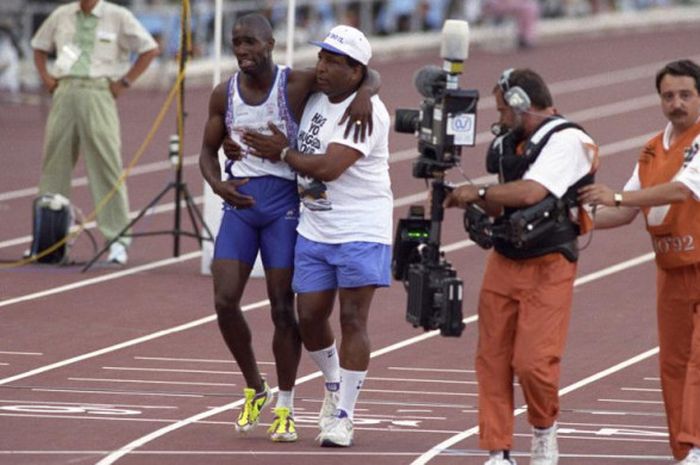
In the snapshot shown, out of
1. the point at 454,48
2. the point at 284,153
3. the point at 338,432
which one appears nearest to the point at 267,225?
the point at 284,153

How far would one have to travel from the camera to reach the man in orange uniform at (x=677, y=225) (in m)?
10.7

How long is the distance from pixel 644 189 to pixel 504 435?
141 centimetres

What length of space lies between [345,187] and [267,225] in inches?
20.6

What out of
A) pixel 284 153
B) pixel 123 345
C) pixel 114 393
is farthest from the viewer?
pixel 123 345

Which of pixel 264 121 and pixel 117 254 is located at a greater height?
pixel 264 121

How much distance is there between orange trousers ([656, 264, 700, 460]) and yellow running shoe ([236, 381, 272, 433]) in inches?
87.2

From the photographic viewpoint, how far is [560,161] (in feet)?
33.9

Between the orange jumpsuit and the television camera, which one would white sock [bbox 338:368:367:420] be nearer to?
the television camera

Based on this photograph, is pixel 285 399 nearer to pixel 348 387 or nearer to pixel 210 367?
pixel 348 387

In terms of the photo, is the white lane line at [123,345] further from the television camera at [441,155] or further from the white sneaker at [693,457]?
the white sneaker at [693,457]

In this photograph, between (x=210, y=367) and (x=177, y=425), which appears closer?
(x=177, y=425)

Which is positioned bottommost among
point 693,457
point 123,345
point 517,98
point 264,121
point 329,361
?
point 123,345

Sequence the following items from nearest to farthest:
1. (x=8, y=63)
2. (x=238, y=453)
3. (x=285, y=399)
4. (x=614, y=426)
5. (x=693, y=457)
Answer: (x=693, y=457) → (x=238, y=453) → (x=285, y=399) → (x=614, y=426) → (x=8, y=63)

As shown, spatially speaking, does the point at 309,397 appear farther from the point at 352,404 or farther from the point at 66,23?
the point at 66,23
